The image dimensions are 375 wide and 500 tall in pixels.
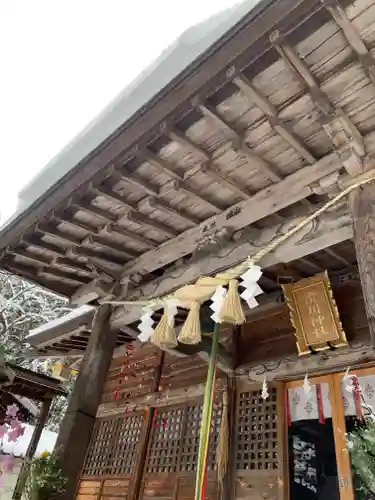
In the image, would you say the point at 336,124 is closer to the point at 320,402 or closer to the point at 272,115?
the point at 272,115

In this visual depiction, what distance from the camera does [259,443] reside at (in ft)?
Answer: 16.6

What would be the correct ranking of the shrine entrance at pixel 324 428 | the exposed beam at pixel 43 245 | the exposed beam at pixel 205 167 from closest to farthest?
the exposed beam at pixel 205 167 → the shrine entrance at pixel 324 428 → the exposed beam at pixel 43 245

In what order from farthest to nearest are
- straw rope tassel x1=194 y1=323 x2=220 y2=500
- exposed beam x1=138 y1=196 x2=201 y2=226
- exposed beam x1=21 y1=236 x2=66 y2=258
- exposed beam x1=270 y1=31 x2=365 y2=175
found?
exposed beam x1=21 y1=236 x2=66 y2=258, exposed beam x1=138 y1=196 x2=201 y2=226, straw rope tassel x1=194 y1=323 x2=220 y2=500, exposed beam x1=270 y1=31 x2=365 y2=175

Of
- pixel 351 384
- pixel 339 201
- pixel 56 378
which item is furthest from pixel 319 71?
pixel 56 378

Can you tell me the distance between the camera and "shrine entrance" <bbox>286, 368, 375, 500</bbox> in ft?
14.7

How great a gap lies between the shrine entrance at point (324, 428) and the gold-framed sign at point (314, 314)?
1.41 feet

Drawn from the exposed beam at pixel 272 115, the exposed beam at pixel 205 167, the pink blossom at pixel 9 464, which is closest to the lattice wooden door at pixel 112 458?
the pink blossom at pixel 9 464

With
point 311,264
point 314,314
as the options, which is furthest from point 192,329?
point 311,264

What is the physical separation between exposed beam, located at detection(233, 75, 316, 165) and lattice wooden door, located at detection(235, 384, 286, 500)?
3.32 m

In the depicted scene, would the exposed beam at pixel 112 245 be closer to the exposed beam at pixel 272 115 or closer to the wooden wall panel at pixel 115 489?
the exposed beam at pixel 272 115

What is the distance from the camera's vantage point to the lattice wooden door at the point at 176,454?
5.39m

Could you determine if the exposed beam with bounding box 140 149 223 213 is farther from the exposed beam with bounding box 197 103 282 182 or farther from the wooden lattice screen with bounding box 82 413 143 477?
the wooden lattice screen with bounding box 82 413 143 477

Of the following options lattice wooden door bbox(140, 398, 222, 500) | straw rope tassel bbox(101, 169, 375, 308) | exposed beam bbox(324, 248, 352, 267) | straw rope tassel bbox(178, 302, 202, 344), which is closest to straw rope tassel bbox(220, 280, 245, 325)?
straw rope tassel bbox(101, 169, 375, 308)

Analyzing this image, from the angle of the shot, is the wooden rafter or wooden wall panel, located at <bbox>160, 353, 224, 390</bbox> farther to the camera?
wooden wall panel, located at <bbox>160, 353, 224, 390</bbox>
